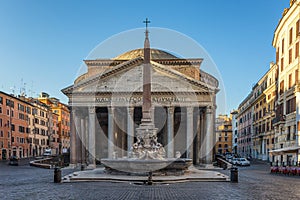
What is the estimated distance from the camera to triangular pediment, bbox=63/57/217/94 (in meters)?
36.9

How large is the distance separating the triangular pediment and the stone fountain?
14.3 meters

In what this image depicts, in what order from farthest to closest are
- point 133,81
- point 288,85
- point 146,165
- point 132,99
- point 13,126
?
point 13,126
point 133,81
point 132,99
point 288,85
point 146,165

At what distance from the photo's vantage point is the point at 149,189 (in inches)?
622

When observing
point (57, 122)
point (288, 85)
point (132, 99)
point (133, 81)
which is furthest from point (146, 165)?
point (57, 122)

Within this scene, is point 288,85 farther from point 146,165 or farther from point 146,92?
point 146,165

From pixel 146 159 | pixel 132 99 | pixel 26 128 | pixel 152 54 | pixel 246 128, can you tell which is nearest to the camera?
pixel 146 159

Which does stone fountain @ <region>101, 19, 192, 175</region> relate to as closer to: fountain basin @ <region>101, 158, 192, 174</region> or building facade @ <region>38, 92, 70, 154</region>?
fountain basin @ <region>101, 158, 192, 174</region>

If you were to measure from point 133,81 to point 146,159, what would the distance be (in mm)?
18380

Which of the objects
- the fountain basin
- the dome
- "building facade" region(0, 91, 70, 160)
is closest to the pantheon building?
the dome

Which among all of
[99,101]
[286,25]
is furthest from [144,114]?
[286,25]

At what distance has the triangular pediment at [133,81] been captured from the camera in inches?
1452

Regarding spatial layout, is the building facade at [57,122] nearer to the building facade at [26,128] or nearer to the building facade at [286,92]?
the building facade at [26,128]

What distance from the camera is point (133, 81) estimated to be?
3784 cm

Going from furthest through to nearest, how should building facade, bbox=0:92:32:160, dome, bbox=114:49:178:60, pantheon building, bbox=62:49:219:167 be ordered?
building facade, bbox=0:92:32:160, dome, bbox=114:49:178:60, pantheon building, bbox=62:49:219:167
